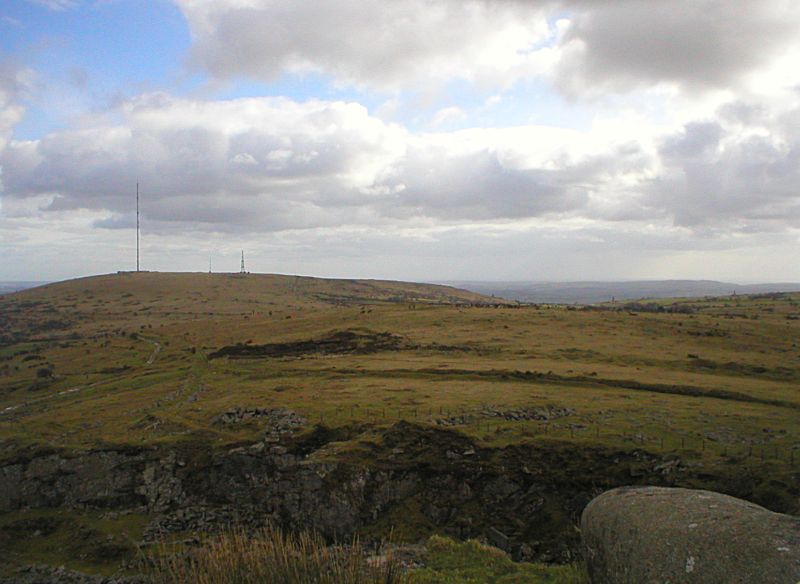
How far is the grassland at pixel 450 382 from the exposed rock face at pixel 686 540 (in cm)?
1509

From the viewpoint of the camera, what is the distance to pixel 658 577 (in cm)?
1103

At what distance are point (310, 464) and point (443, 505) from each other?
7374 mm

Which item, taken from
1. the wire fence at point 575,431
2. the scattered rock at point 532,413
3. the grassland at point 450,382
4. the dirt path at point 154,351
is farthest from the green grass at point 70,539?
the dirt path at point 154,351

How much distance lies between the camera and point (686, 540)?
10.9 m

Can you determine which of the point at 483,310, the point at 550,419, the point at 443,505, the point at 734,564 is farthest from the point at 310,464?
the point at 483,310

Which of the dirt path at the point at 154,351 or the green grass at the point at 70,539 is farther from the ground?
the dirt path at the point at 154,351

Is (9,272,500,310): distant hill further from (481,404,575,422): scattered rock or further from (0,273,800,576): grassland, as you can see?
(481,404,575,422): scattered rock

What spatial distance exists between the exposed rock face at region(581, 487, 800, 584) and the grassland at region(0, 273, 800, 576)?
49.5 ft

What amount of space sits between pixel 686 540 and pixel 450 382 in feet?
110

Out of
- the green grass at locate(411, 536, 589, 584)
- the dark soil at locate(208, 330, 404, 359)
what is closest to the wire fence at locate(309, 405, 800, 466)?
the green grass at locate(411, 536, 589, 584)

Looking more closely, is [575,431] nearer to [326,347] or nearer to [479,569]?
[479,569]

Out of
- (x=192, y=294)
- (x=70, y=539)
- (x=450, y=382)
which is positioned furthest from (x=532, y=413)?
(x=192, y=294)

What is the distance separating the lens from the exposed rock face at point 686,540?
9.69m

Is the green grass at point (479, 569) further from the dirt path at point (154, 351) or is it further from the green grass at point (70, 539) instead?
the dirt path at point (154, 351)
